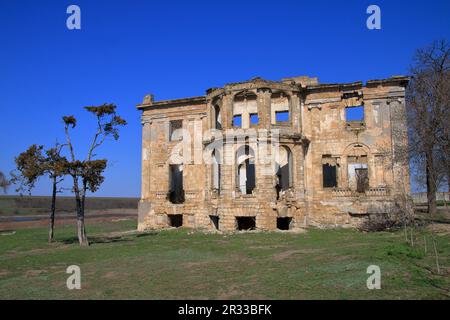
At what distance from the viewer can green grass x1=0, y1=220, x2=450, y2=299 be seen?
7.56 m

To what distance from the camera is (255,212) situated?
62.6 feet

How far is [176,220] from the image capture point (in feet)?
81.8

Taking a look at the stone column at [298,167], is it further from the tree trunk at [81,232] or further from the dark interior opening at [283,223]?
the tree trunk at [81,232]

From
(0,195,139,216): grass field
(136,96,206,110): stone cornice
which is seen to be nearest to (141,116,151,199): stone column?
(136,96,206,110): stone cornice

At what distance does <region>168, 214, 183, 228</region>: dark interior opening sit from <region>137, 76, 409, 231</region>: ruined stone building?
0.95 m

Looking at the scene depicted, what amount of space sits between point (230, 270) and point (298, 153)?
11.5 metres

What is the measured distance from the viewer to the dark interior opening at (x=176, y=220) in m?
24.6

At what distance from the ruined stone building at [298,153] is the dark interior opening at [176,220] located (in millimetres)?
955

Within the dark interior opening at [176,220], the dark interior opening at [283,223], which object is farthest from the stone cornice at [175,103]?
the dark interior opening at [283,223]

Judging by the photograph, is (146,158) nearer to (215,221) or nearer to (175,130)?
(175,130)

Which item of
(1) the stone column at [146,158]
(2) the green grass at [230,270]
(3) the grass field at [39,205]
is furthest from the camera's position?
(3) the grass field at [39,205]

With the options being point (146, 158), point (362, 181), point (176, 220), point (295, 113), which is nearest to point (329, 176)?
point (362, 181)
